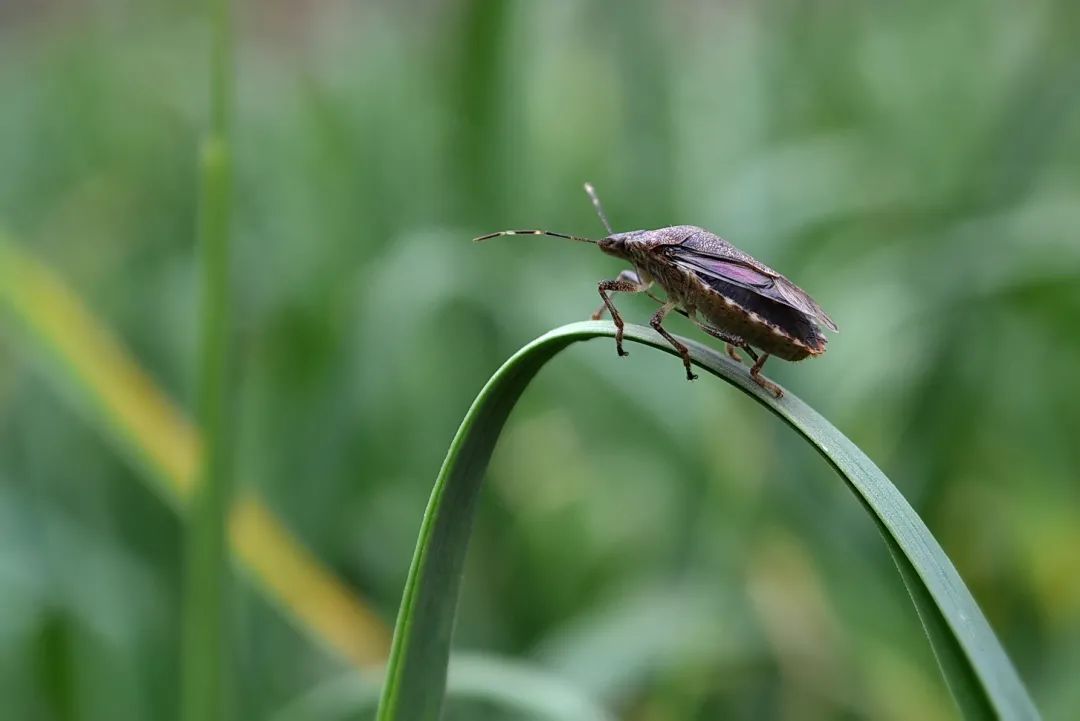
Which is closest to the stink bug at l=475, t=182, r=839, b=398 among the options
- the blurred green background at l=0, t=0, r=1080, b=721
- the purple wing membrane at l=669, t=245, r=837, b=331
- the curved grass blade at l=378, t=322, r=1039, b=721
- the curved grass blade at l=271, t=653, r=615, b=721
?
the purple wing membrane at l=669, t=245, r=837, b=331

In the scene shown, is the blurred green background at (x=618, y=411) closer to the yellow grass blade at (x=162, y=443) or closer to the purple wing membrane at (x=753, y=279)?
the yellow grass blade at (x=162, y=443)

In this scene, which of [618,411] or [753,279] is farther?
[618,411]

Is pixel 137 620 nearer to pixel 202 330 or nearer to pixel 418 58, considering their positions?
pixel 202 330

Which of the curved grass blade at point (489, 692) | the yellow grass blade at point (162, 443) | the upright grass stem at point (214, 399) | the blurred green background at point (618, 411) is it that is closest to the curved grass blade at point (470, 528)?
the upright grass stem at point (214, 399)

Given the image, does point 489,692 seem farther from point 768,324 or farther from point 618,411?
point 618,411

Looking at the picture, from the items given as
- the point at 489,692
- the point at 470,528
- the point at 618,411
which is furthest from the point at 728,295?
the point at 618,411

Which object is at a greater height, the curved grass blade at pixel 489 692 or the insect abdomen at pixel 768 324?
the insect abdomen at pixel 768 324

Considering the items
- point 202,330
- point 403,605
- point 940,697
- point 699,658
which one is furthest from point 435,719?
point 940,697
